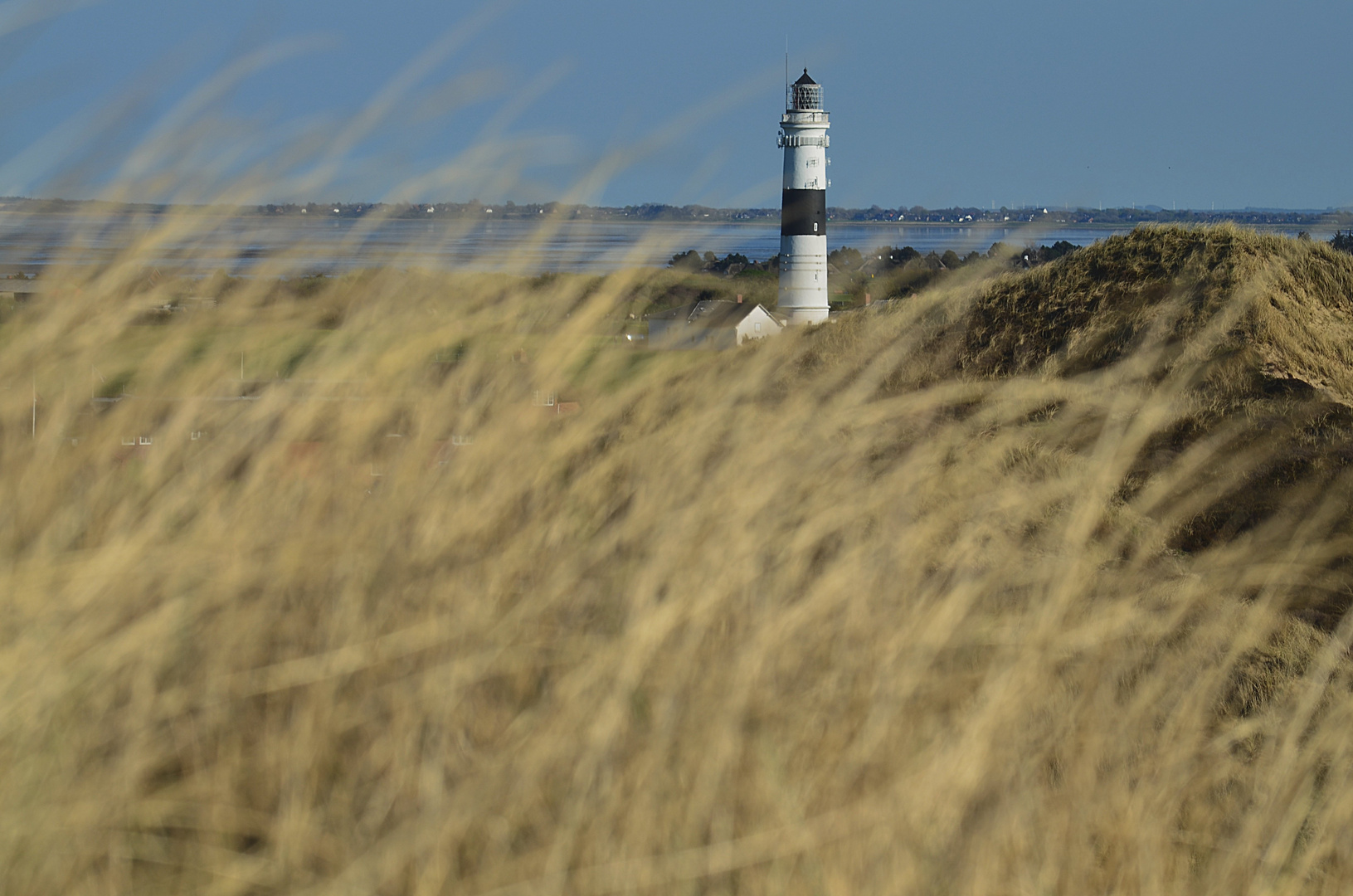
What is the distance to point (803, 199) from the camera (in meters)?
32.2

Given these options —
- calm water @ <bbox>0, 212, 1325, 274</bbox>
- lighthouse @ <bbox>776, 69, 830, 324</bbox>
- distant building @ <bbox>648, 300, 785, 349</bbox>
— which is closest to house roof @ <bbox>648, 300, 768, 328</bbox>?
distant building @ <bbox>648, 300, 785, 349</bbox>

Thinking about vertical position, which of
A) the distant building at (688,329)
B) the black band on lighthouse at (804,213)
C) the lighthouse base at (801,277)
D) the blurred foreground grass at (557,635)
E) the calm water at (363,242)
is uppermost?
the black band on lighthouse at (804,213)

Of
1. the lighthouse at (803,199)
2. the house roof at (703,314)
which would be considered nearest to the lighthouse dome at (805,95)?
the lighthouse at (803,199)

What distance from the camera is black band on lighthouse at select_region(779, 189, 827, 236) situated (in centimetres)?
3188

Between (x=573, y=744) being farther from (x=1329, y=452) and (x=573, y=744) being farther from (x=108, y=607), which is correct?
(x=1329, y=452)

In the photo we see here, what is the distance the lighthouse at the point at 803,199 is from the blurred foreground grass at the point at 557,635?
97.4 ft

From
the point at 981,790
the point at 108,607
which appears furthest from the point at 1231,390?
the point at 108,607

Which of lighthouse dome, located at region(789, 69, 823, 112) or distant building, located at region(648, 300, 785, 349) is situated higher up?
lighthouse dome, located at region(789, 69, 823, 112)

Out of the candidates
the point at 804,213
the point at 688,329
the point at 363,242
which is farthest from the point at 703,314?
the point at 804,213

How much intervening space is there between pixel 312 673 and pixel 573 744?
366 millimetres

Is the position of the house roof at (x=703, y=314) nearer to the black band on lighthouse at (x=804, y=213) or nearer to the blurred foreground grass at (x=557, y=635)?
the blurred foreground grass at (x=557, y=635)

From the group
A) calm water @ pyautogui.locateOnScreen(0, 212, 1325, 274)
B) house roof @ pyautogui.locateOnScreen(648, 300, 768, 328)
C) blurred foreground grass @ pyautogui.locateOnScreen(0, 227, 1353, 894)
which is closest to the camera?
blurred foreground grass @ pyautogui.locateOnScreen(0, 227, 1353, 894)

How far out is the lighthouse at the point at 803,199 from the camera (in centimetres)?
3219

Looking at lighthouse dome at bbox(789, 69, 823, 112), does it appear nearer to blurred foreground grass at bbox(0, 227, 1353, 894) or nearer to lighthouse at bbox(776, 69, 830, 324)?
lighthouse at bbox(776, 69, 830, 324)
